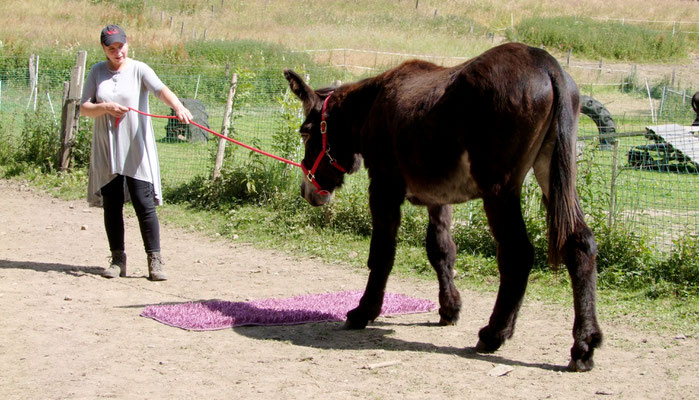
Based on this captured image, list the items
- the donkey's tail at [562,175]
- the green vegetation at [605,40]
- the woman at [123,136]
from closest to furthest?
the donkey's tail at [562,175] < the woman at [123,136] < the green vegetation at [605,40]

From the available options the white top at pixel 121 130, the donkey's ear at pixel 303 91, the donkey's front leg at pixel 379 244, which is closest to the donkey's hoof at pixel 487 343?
the donkey's front leg at pixel 379 244

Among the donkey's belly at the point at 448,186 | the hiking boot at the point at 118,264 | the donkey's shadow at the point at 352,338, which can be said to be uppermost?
the donkey's belly at the point at 448,186

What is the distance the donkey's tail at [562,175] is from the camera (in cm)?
409

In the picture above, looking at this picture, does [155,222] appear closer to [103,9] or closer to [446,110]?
[446,110]

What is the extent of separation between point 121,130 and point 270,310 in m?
2.37

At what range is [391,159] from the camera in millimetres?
4961

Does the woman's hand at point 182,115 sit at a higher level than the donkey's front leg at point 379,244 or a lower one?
higher

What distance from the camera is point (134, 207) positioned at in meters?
6.49

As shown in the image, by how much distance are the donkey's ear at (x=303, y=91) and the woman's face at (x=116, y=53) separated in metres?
1.85

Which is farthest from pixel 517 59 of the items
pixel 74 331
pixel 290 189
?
pixel 290 189

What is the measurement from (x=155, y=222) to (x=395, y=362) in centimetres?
327

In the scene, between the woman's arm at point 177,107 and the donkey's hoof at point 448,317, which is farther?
the woman's arm at point 177,107

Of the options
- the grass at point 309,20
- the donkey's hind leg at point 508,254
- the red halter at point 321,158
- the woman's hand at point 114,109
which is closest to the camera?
the donkey's hind leg at point 508,254

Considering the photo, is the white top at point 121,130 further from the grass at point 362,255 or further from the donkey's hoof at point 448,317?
the donkey's hoof at point 448,317
